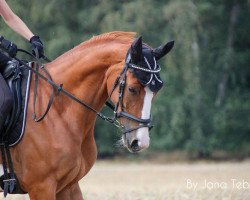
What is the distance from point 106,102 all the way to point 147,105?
0.77 metres

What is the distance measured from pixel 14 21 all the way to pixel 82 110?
3.72 feet

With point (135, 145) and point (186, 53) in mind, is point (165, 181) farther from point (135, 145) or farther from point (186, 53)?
point (135, 145)

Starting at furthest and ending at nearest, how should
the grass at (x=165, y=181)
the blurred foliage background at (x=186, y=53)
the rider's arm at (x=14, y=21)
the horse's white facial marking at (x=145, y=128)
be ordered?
the blurred foliage background at (x=186, y=53), the grass at (x=165, y=181), the rider's arm at (x=14, y=21), the horse's white facial marking at (x=145, y=128)

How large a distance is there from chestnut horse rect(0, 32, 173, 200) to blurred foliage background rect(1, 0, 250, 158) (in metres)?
19.1

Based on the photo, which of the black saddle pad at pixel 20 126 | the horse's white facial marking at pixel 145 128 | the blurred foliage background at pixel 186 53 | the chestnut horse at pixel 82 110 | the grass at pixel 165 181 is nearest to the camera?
the horse's white facial marking at pixel 145 128

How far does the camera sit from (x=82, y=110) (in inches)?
249

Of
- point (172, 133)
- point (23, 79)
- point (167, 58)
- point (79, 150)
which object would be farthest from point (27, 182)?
point (172, 133)

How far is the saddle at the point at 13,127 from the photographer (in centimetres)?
615

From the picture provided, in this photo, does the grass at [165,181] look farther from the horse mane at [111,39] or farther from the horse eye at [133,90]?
the horse eye at [133,90]

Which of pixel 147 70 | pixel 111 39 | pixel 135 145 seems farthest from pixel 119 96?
pixel 111 39

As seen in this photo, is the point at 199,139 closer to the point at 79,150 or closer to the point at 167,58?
the point at 167,58

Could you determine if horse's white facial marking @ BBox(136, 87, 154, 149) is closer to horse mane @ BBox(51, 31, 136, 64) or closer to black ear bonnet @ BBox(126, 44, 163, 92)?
black ear bonnet @ BBox(126, 44, 163, 92)

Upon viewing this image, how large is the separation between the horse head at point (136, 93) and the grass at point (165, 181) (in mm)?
3936

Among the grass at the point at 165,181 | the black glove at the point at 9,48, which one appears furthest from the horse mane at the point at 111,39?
the grass at the point at 165,181
